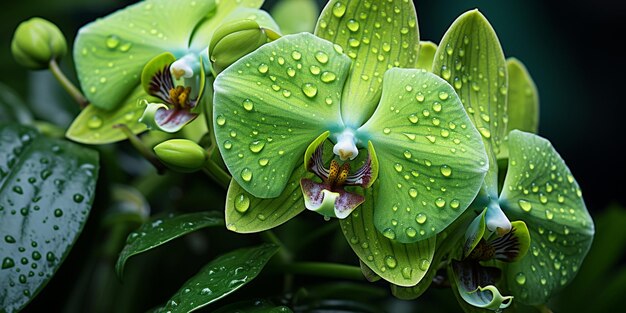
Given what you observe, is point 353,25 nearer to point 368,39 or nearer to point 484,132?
point 368,39

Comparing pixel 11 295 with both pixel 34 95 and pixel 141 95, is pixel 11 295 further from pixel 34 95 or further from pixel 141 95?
pixel 34 95

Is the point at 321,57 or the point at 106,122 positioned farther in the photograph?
the point at 106,122

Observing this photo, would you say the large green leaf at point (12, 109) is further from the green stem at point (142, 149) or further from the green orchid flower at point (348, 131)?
the green orchid flower at point (348, 131)

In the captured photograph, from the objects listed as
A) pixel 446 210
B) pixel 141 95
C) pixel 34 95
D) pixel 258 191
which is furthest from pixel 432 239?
pixel 34 95


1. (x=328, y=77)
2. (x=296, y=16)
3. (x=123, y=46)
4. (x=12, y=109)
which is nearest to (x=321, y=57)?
(x=328, y=77)

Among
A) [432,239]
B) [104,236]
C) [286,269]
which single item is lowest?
[104,236]

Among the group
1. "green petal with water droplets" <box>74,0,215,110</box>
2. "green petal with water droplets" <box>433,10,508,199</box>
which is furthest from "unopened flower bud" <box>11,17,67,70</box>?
"green petal with water droplets" <box>433,10,508,199</box>

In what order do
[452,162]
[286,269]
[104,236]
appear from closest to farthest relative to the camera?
[452,162], [286,269], [104,236]
